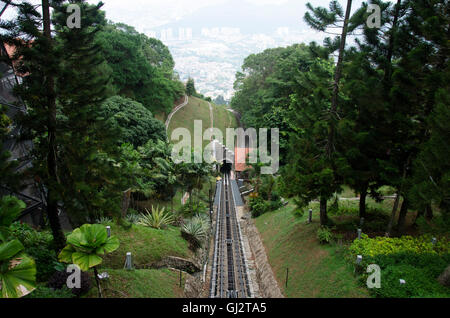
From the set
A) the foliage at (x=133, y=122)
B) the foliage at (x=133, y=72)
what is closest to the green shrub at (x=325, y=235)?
the foliage at (x=133, y=122)

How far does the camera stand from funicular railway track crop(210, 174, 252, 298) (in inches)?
452

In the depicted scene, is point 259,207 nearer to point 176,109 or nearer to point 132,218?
point 132,218

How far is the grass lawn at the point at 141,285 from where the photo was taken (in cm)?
776

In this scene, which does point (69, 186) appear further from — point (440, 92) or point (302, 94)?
A: point (440, 92)

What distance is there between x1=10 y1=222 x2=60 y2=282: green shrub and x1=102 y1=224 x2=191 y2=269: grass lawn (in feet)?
7.10

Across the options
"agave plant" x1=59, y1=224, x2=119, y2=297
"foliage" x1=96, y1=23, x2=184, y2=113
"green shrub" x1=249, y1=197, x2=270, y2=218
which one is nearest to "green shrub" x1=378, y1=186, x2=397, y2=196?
"green shrub" x1=249, y1=197, x2=270, y2=218

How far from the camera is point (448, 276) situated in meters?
7.50

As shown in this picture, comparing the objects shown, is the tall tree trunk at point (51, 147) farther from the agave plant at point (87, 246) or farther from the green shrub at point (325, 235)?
the green shrub at point (325, 235)

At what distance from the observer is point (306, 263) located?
426 inches

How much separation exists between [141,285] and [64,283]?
2.42 metres

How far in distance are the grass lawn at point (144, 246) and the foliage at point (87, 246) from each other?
409 cm

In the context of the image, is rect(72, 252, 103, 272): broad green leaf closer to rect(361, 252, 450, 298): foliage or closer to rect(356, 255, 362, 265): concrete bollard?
rect(361, 252, 450, 298): foliage

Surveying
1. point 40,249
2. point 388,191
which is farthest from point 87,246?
point 388,191
